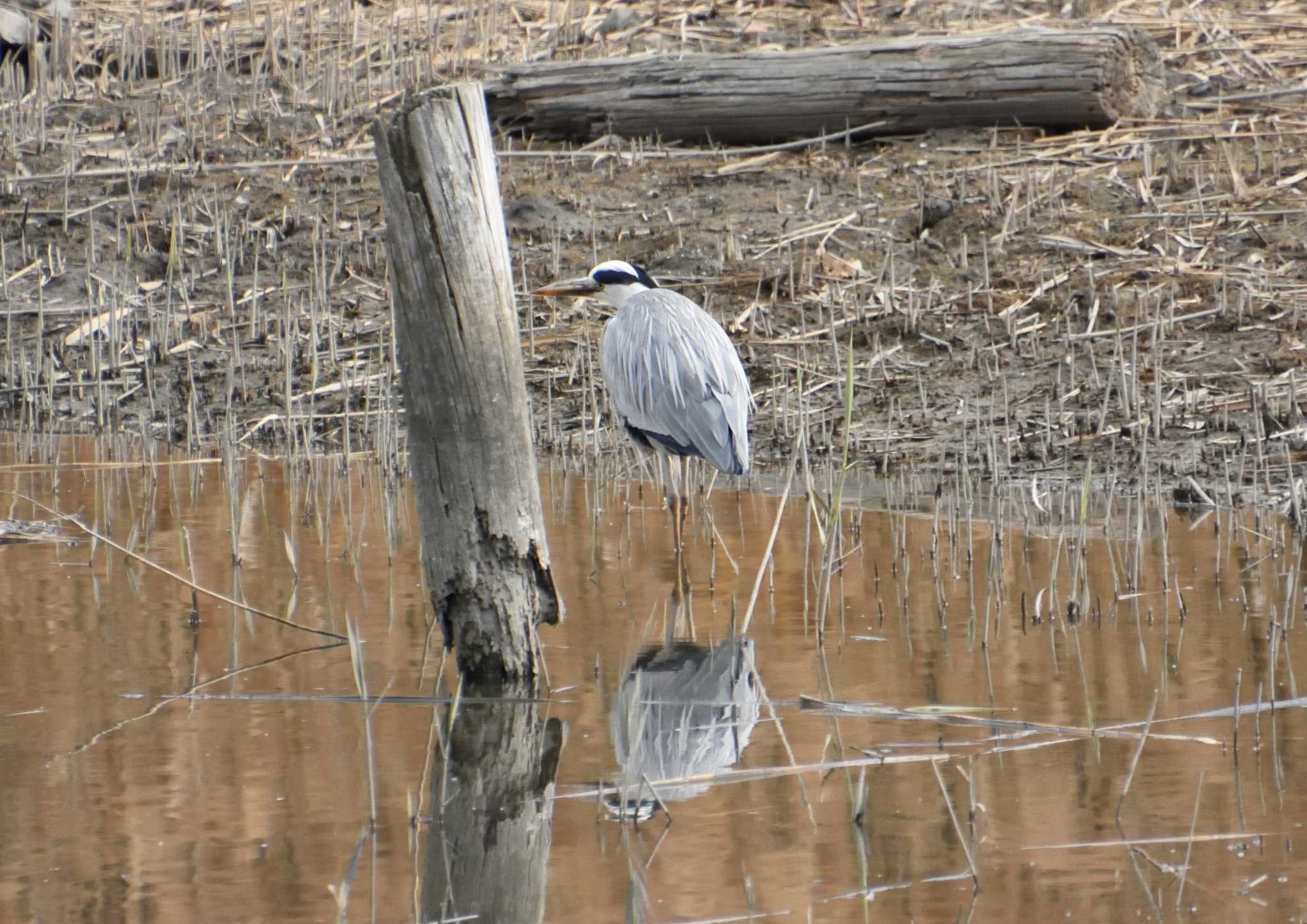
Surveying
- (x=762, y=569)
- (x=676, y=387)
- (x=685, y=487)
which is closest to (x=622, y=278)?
(x=685, y=487)

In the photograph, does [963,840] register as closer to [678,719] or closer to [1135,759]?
[1135,759]

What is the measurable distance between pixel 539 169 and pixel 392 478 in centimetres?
445

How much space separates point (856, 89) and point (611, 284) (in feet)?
13.2

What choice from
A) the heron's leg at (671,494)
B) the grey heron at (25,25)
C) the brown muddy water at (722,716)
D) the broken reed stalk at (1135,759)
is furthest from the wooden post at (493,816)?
the grey heron at (25,25)

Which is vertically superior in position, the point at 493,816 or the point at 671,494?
the point at 671,494

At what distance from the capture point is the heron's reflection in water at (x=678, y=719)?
430 cm

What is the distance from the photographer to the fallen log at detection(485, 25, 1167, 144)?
1109 centimetres

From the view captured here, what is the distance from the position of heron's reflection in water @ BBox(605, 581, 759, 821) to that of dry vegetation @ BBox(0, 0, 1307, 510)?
193 centimetres

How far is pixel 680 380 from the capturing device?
6855mm

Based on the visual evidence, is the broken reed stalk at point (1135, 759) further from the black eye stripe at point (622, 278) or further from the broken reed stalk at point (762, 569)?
the black eye stripe at point (622, 278)

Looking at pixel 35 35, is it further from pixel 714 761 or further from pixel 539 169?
pixel 714 761

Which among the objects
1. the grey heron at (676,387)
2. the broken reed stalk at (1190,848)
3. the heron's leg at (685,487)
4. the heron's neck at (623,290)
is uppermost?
the heron's neck at (623,290)

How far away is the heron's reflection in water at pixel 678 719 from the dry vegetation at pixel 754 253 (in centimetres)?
193

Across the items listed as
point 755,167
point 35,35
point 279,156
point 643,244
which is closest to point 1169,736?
point 643,244
